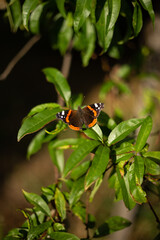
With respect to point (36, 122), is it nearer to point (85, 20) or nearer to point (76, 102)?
point (76, 102)

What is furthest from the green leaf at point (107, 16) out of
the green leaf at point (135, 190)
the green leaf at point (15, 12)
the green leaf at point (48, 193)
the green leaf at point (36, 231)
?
the green leaf at point (36, 231)

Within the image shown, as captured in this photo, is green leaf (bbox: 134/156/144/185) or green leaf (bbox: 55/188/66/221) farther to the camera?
green leaf (bbox: 55/188/66/221)

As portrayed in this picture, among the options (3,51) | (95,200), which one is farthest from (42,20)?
(3,51)

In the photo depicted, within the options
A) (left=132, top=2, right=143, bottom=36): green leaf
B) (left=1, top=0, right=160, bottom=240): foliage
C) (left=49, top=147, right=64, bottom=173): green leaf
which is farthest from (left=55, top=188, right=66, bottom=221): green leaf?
(left=132, top=2, right=143, bottom=36): green leaf

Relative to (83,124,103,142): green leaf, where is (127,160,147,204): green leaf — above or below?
below

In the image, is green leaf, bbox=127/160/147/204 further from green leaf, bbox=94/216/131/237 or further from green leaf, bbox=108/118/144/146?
green leaf, bbox=94/216/131/237

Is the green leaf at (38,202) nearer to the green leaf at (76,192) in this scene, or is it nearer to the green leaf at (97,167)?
the green leaf at (76,192)

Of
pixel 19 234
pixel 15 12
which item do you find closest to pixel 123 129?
pixel 19 234
